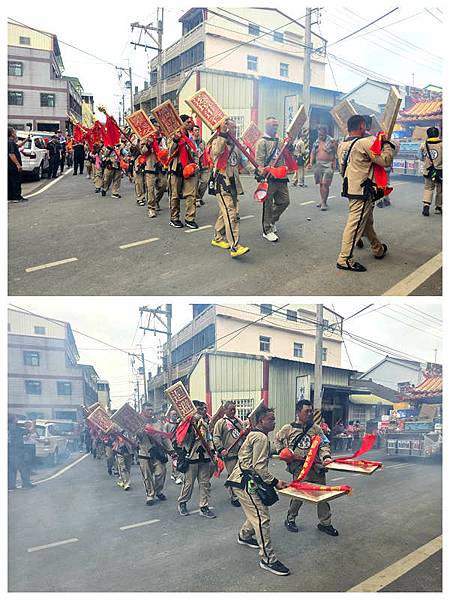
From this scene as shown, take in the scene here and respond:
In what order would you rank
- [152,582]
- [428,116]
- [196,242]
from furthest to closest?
[428,116] → [196,242] → [152,582]

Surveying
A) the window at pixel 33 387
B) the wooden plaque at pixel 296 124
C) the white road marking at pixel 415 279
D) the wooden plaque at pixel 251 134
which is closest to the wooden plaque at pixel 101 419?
the window at pixel 33 387

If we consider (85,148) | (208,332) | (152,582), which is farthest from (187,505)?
(85,148)

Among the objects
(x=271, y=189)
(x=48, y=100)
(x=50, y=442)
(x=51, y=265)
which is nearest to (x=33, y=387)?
(x=50, y=442)

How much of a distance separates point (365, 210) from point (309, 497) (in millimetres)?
2888

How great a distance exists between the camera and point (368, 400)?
630 centimetres

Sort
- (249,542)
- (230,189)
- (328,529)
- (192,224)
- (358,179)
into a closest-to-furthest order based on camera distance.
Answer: (249,542), (328,529), (358,179), (230,189), (192,224)

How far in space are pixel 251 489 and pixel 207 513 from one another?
930 mm

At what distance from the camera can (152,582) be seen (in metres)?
3.71

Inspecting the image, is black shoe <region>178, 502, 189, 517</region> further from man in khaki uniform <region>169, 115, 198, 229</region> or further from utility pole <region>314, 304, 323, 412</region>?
man in khaki uniform <region>169, 115, 198, 229</region>

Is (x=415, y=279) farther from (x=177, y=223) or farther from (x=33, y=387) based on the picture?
(x=33, y=387)

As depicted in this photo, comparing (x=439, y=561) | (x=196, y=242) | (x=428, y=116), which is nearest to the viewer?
(x=439, y=561)

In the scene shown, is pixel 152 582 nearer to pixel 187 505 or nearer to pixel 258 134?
pixel 187 505

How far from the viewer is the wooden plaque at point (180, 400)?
472 centimetres

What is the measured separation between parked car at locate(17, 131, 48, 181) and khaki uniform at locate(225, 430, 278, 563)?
946 centimetres
